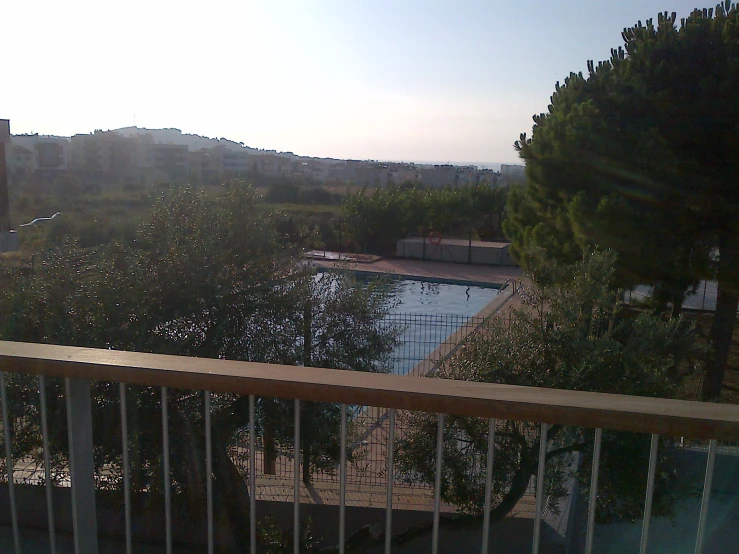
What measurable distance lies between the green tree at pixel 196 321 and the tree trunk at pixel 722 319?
5139 millimetres

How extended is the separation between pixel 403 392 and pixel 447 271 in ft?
71.6

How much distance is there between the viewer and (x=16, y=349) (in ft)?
6.10

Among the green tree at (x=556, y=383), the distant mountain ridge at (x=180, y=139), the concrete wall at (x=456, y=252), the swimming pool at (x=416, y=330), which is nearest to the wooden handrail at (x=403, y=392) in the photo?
the green tree at (x=556, y=383)

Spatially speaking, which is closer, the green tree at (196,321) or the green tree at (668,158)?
the green tree at (196,321)

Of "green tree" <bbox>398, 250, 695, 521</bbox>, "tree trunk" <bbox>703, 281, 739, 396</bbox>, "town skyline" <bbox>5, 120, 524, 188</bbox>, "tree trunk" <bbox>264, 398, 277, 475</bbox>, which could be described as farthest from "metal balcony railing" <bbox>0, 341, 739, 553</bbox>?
"tree trunk" <bbox>703, 281, 739, 396</bbox>

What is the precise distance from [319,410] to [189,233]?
1.83m

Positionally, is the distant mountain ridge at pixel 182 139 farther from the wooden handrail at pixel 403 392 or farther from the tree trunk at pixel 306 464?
the wooden handrail at pixel 403 392

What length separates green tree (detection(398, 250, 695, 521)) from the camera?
4.27m

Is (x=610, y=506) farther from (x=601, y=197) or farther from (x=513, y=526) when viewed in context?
(x=601, y=197)

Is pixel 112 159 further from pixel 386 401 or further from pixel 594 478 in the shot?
pixel 594 478

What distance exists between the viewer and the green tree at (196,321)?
4445 mm

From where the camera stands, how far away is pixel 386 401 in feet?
4.99

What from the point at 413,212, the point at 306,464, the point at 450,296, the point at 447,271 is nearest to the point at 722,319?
the point at 306,464

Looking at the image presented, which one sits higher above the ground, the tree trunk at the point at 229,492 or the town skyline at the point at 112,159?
the town skyline at the point at 112,159
